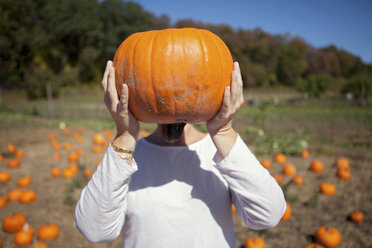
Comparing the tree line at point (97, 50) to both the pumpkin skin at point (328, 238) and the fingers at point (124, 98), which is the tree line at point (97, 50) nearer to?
the pumpkin skin at point (328, 238)

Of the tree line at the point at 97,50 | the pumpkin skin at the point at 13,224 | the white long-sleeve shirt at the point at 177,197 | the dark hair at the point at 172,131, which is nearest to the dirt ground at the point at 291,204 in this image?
the pumpkin skin at the point at 13,224

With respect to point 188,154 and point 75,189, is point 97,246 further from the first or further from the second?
point 188,154

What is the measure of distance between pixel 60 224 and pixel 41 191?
153 cm

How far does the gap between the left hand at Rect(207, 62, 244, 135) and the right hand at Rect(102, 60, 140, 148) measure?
434 mm

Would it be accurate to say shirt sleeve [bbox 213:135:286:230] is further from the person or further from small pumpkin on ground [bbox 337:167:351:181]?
small pumpkin on ground [bbox 337:167:351:181]

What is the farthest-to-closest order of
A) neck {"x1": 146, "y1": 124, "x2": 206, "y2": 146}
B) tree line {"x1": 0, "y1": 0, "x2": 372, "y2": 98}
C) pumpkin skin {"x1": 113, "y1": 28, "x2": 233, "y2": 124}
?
1. tree line {"x1": 0, "y1": 0, "x2": 372, "y2": 98}
2. neck {"x1": 146, "y1": 124, "x2": 206, "y2": 146}
3. pumpkin skin {"x1": 113, "y1": 28, "x2": 233, "y2": 124}

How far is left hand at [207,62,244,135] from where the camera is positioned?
1.24 m

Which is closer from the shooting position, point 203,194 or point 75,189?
point 203,194

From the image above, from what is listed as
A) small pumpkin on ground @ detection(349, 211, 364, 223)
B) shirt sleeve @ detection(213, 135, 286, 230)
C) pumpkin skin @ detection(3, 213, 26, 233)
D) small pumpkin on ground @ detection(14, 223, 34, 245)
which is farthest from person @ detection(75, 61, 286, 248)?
small pumpkin on ground @ detection(349, 211, 364, 223)

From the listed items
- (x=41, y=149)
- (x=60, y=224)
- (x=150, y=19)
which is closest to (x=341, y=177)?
(x=60, y=224)

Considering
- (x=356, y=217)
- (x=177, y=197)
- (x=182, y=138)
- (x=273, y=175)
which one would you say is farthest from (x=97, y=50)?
(x=177, y=197)

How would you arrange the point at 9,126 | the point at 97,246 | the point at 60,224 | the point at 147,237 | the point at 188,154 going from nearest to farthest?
Answer: the point at 147,237 < the point at 188,154 < the point at 97,246 < the point at 60,224 < the point at 9,126

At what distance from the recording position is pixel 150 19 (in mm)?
47125

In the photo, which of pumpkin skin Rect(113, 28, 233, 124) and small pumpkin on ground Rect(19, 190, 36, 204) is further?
small pumpkin on ground Rect(19, 190, 36, 204)
